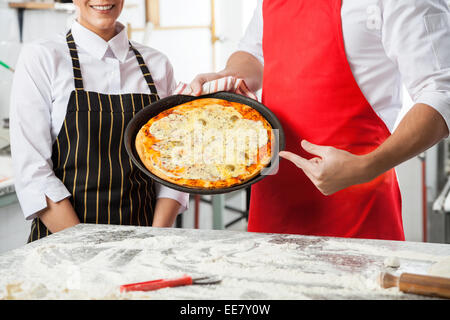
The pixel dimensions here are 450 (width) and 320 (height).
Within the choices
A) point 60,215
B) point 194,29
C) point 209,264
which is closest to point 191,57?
point 194,29

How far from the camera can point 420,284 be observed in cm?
96

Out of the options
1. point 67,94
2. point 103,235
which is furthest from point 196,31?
point 103,235

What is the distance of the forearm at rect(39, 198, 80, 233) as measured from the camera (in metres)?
1.66

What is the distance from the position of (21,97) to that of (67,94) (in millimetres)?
150

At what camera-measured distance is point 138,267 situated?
114cm

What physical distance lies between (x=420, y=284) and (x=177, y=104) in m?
1.11

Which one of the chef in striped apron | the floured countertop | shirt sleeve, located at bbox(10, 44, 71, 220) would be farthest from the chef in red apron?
shirt sleeve, located at bbox(10, 44, 71, 220)

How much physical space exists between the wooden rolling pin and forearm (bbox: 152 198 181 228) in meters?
0.98

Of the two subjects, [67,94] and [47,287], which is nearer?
[47,287]

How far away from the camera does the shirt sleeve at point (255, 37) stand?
185 centimetres

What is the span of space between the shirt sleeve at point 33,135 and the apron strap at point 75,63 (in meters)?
0.08

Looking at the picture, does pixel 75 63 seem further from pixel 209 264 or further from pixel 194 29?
pixel 194 29

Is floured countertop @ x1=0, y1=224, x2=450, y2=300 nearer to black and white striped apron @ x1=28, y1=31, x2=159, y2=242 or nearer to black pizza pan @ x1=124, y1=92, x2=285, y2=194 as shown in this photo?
black pizza pan @ x1=124, y1=92, x2=285, y2=194

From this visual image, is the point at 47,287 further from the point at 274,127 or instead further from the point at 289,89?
the point at 289,89
